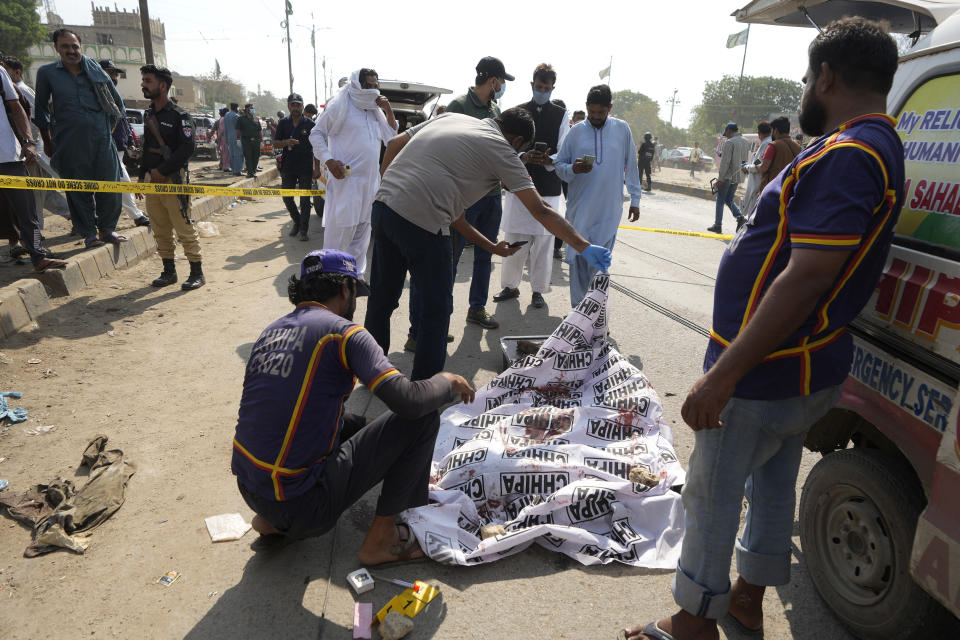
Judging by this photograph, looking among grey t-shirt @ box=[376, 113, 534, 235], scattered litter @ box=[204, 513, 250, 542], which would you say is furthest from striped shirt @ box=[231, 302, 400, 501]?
grey t-shirt @ box=[376, 113, 534, 235]

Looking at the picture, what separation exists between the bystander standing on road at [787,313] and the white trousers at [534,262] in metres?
3.86

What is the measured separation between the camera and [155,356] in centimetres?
448

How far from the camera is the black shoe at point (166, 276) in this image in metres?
6.12

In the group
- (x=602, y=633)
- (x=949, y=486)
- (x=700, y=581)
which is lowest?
(x=602, y=633)

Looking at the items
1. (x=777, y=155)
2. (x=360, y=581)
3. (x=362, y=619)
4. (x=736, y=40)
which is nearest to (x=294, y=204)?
(x=777, y=155)

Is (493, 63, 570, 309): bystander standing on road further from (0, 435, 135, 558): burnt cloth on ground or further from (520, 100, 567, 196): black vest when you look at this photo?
(0, 435, 135, 558): burnt cloth on ground

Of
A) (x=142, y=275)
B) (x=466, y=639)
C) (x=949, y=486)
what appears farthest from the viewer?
(x=142, y=275)

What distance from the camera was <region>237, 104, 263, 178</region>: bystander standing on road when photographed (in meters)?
14.5

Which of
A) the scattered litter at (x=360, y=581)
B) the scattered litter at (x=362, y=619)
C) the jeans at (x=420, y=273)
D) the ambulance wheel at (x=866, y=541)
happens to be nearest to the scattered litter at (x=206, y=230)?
the jeans at (x=420, y=273)

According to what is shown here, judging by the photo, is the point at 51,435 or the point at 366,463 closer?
the point at 366,463

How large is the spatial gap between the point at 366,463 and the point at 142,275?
5.46m

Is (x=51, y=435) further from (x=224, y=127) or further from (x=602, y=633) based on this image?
(x=224, y=127)

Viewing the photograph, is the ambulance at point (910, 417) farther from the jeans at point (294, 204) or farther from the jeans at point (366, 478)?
the jeans at point (294, 204)

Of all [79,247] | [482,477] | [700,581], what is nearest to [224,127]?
[79,247]
